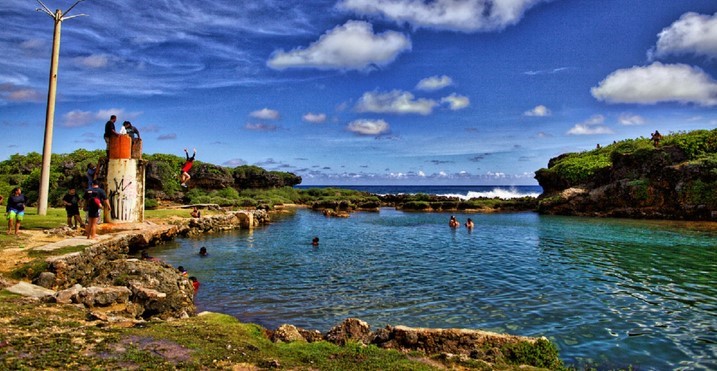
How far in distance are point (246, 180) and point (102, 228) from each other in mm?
59215

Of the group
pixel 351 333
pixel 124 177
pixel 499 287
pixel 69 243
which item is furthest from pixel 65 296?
pixel 499 287

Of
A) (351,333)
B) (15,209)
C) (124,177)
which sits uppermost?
(124,177)

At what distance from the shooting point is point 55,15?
23.5 m

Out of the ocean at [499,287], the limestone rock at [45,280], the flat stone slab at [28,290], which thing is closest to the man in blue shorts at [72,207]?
the ocean at [499,287]

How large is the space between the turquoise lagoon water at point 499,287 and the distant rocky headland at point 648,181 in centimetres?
1702

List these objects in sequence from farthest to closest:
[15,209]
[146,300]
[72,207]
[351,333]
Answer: [72,207] → [15,209] → [146,300] → [351,333]

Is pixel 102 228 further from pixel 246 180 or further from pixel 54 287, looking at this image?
pixel 246 180

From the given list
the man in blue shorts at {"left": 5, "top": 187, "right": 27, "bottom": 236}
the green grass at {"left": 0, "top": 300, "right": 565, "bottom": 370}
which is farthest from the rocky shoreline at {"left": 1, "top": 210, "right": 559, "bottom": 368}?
the man in blue shorts at {"left": 5, "top": 187, "right": 27, "bottom": 236}

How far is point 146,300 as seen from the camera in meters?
11.8

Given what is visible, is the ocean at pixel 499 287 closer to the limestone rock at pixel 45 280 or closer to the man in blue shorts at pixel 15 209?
the limestone rock at pixel 45 280

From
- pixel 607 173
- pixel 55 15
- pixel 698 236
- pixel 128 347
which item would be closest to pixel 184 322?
pixel 128 347

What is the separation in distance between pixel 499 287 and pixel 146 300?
13.1 m

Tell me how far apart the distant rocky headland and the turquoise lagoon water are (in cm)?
1702

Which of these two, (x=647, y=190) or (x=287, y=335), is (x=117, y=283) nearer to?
(x=287, y=335)
